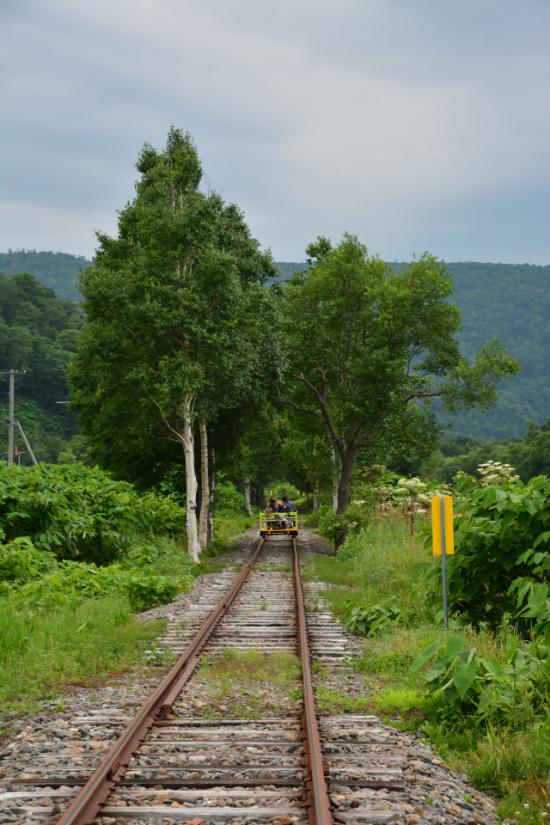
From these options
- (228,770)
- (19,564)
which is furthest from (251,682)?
(19,564)

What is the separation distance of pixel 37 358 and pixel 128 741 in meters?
116

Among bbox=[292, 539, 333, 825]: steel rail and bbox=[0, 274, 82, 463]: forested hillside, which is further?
bbox=[0, 274, 82, 463]: forested hillside

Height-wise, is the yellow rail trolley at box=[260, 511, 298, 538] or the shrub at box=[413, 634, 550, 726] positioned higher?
the shrub at box=[413, 634, 550, 726]

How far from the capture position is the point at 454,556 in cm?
1112

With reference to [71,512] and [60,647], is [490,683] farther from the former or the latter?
[71,512]

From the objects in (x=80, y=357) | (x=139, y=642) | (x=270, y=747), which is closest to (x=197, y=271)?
(x=80, y=357)

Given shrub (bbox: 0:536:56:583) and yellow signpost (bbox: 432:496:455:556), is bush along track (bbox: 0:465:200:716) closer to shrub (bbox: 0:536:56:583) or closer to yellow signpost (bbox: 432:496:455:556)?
shrub (bbox: 0:536:56:583)

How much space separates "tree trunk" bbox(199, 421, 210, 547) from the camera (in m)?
30.5

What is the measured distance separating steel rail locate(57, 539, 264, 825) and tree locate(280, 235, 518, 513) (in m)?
19.1

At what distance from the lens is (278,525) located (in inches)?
1575

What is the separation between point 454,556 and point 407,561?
6.59 metres

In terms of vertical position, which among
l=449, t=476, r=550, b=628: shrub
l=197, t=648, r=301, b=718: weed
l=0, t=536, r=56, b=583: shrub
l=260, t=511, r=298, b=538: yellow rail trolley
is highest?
l=449, t=476, r=550, b=628: shrub

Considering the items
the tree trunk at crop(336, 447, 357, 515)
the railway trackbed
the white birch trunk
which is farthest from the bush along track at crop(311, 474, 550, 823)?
the white birch trunk

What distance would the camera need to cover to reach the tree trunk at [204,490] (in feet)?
100.0
